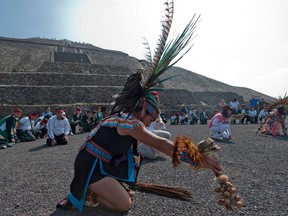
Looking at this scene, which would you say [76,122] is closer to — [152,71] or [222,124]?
[222,124]

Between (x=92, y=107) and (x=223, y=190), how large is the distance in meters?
24.9

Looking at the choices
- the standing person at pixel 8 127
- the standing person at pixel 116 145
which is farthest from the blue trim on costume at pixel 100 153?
the standing person at pixel 8 127

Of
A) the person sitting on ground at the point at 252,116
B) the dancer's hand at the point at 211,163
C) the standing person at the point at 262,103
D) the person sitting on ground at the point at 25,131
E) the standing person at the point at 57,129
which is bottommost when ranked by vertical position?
the person sitting on ground at the point at 25,131

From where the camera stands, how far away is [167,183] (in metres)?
4.58

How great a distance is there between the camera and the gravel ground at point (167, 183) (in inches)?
134

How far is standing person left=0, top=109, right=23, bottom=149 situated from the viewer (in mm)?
10641

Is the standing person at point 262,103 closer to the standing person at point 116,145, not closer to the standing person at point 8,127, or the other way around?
the standing person at point 8,127

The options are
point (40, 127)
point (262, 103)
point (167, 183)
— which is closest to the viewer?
point (167, 183)

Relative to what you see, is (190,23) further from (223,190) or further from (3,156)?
(3,156)

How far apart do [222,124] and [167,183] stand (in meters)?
6.37

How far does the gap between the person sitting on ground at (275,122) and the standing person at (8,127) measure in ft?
34.2

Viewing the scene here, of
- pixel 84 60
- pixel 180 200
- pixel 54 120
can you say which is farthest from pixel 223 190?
pixel 84 60

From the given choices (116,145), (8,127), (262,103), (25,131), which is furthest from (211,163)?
(262,103)

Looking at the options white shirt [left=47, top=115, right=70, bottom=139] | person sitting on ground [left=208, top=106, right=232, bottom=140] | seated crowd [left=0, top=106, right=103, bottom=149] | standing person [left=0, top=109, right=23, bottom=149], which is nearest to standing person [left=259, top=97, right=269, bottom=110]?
person sitting on ground [left=208, top=106, right=232, bottom=140]
